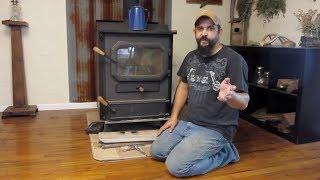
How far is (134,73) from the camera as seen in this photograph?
2660 millimetres

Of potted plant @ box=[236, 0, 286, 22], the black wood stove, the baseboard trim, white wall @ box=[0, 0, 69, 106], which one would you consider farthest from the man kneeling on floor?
white wall @ box=[0, 0, 69, 106]

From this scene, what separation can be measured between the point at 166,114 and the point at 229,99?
3.86ft

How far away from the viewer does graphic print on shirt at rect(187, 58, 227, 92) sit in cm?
197

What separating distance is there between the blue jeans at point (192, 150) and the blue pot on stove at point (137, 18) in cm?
95

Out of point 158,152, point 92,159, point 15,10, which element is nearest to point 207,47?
point 158,152

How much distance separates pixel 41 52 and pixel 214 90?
210 centimetres

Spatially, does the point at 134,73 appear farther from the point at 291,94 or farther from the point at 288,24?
the point at 288,24

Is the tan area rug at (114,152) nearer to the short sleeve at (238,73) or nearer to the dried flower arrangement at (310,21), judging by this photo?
the short sleeve at (238,73)

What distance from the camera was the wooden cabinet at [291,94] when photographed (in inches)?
93.6

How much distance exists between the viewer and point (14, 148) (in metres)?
2.26

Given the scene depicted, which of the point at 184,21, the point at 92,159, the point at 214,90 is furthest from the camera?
the point at 184,21

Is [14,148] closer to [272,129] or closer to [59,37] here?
[59,37]

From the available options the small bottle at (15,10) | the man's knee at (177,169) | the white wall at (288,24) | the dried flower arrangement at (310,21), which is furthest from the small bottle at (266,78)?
the small bottle at (15,10)

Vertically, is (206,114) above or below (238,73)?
below
